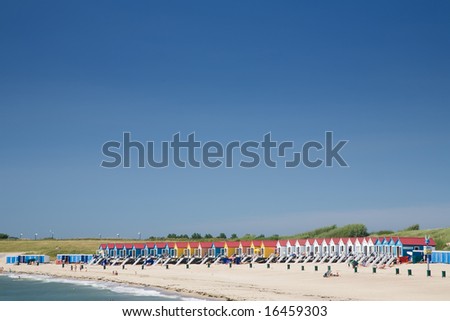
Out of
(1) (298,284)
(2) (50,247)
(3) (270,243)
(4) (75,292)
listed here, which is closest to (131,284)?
(4) (75,292)

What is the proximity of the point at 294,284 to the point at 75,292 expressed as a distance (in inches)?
656

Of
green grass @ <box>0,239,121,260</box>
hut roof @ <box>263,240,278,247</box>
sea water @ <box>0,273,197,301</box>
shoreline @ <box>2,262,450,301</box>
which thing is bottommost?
sea water @ <box>0,273,197,301</box>

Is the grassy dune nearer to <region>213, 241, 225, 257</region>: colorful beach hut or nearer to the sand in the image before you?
<region>213, 241, 225, 257</region>: colorful beach hut

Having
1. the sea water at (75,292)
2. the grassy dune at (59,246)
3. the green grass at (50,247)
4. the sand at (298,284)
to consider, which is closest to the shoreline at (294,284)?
the sand at (298,284)

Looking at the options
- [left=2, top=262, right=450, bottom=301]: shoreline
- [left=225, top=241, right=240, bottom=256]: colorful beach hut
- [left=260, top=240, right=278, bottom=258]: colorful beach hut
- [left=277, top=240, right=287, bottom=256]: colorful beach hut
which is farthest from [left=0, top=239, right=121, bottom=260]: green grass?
[left=2, top=262, right=450, bottom=301]: shoreline

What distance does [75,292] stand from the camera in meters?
49.2

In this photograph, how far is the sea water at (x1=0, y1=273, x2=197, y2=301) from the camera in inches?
1714

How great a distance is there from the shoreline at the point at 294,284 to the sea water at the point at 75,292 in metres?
1.58

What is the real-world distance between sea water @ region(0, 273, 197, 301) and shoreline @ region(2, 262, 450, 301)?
1.58 m

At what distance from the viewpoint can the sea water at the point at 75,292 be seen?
4353 cm

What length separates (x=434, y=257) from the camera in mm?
61906
